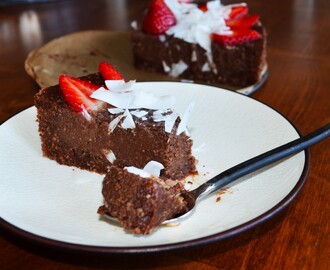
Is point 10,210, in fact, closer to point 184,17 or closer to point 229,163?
point 229,163

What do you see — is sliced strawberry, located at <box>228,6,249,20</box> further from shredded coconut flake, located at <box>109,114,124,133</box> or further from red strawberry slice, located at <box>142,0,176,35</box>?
shredded coconut flake, located at <box>109,114,124,133</box>

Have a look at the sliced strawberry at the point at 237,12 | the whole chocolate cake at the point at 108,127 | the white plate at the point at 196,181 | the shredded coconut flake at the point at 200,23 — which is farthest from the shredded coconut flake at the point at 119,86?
the sliced strawberry at the point at 237,12

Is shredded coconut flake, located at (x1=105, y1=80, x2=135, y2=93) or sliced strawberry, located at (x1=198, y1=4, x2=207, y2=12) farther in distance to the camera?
sliced strawberry, located at (x1=198, y1=4, x2=207, y2=12)

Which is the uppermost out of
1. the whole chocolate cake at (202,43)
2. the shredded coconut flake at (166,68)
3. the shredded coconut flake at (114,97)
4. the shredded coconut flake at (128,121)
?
the shredded coconut flake at (114,97)

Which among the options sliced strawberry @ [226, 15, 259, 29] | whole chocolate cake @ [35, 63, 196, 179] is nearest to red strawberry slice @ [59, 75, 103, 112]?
whole chocolate cake @ [35, 63, 196, 179]

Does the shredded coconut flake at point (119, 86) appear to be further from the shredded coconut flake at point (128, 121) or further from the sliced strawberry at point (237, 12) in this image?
the sliced strawberry at point (237, 12)

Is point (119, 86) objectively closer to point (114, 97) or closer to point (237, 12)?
point (114, 97)

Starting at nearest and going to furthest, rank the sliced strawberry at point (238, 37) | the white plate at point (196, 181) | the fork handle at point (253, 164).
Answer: the white plate at point (196, 181) → the fork handle at point (253, 164) → the sliced strawberry at point (238, 37)
